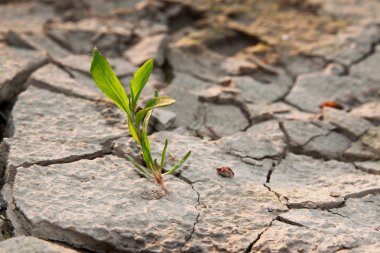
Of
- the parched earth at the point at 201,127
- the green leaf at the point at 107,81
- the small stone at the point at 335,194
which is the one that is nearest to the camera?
the parched earth at the point at 201,127

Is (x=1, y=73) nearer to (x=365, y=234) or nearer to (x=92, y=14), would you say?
(x=92, y=14)

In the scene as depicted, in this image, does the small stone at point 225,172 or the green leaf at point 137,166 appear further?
the small stone at point 225,172

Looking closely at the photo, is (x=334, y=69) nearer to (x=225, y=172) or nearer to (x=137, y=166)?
(x=225, y=172)

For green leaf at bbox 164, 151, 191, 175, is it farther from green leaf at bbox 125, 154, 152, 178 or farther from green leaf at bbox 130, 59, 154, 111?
green leaf at bbox 130, 59, 154, 111

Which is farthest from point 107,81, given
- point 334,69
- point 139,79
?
point 334,69

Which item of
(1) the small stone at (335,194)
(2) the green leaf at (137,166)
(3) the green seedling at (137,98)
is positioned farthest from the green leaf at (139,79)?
(1) the small stone at (335,194)

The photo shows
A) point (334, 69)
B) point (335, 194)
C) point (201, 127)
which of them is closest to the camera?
point (335, 194)

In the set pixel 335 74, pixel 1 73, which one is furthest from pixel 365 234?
pixel 1 73

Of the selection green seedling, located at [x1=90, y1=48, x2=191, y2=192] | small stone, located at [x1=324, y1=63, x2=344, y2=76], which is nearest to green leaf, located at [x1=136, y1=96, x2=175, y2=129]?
green seedling, located at [x1=90, y1=48, x2=191, y2=192]

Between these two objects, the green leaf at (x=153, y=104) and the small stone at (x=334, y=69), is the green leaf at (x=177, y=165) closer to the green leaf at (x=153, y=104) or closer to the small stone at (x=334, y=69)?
the green leaf at (x=153, y=104)
